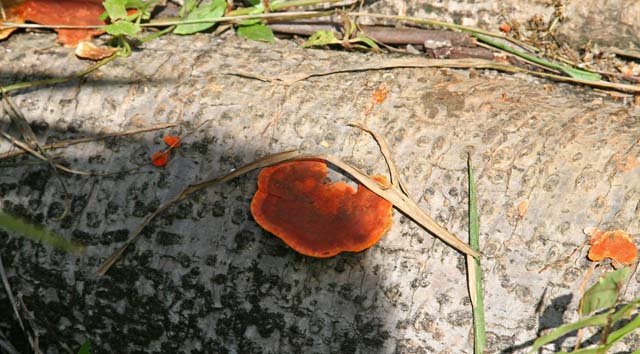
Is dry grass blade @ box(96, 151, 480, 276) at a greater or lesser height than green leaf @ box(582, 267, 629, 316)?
lesser

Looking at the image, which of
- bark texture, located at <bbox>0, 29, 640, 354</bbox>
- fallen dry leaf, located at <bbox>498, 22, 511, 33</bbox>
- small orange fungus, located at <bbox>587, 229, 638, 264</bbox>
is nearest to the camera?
small orange fungus, located at <bbox>587, 229, 638, 264</bbox>

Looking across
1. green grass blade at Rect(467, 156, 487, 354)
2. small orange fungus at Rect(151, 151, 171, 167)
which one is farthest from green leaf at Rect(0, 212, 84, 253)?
green grass blade at Rect(467, 156, 487, 354)

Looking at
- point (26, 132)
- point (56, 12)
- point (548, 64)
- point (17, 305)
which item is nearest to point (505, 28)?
point (548, 64)

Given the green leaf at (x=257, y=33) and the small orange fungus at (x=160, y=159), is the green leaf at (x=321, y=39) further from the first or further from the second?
the small orange fungus at (x=160, y=159)

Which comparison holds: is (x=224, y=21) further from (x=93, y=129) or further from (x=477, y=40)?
(x=477, y=40)

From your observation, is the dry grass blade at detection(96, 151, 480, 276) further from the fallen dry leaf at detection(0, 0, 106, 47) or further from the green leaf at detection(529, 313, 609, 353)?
the fallen dry leaf at detection(0, 0, 106, 47)

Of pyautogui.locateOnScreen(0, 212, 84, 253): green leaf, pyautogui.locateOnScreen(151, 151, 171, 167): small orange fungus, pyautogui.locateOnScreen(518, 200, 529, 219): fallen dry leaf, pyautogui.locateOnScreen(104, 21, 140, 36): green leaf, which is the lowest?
pyautogui.locateOnScreen(0, 212, 84, 253): green leaf

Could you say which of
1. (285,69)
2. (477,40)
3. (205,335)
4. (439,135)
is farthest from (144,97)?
(477,40)
